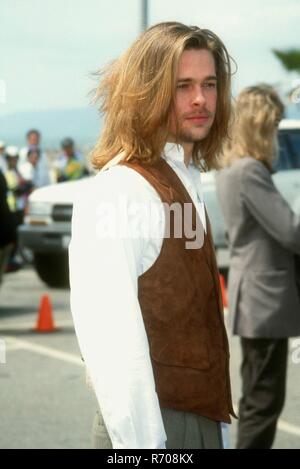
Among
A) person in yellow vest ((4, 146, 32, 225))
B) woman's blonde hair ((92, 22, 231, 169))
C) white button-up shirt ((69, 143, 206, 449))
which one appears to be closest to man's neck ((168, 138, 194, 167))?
woman's blonde hair ((92, 22, 231, 169))

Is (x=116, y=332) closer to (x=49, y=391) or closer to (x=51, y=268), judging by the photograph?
(x=49, y=391)

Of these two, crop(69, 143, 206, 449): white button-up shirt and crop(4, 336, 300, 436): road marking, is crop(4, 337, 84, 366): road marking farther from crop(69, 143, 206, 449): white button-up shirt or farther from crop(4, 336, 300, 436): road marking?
crop(69, 143, 206, 449): white button-up shirt

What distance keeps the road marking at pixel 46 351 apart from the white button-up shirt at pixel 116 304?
6231mm

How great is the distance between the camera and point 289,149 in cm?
1445

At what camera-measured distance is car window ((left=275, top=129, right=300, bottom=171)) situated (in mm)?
14367

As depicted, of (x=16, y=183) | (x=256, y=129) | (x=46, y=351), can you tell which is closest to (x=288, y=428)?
(x=256, y=129)

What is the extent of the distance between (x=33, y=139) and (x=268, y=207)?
616 inches

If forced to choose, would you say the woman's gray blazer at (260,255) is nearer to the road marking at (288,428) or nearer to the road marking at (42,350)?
the road marking at (288,428)

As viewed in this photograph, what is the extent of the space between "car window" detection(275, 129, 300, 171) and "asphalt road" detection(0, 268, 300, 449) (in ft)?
13.2

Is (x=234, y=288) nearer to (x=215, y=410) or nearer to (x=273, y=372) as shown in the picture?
(x=273, y=372)

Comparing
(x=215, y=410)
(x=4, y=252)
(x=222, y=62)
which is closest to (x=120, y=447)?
(x=215, y=410)

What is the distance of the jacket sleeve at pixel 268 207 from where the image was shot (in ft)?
15.4

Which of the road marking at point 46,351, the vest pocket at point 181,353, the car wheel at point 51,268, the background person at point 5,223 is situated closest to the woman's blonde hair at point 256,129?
the vest pocket at point 181,353
